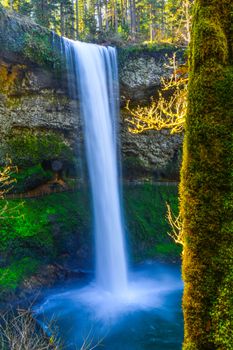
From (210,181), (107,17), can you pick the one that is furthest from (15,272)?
(107,17)

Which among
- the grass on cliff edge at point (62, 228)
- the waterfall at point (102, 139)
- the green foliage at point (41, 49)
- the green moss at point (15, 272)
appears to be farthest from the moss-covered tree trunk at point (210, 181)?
the waterfall at point (102, 139)

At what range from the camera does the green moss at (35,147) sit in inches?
590

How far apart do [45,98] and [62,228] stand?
615cm

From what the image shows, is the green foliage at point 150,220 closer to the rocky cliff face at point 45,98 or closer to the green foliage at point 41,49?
the rocky cliff face at point 45,98

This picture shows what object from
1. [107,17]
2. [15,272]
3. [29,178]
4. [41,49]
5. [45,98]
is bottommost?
[15,272]

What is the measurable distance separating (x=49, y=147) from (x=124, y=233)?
5.70 m

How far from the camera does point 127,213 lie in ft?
56.3

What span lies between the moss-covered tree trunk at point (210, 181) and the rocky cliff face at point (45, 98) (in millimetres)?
11441

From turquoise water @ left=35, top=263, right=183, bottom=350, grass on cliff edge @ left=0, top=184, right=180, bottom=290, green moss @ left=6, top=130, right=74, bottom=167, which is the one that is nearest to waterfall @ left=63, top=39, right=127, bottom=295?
grass on cliff edge @ left=0, top=184, right=180, bottom=290

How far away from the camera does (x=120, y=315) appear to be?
11305 millimetres

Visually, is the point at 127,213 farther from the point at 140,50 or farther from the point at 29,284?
the point at 140,50

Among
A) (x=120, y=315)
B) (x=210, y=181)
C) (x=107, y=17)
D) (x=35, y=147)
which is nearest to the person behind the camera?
(x=210, y=181)

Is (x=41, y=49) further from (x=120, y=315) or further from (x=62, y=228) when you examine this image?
(x=120, y=315)

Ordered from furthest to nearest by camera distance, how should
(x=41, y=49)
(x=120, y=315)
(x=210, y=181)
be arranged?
(x=41, y=49), (x=120, y=315), (x=210, y=181)
